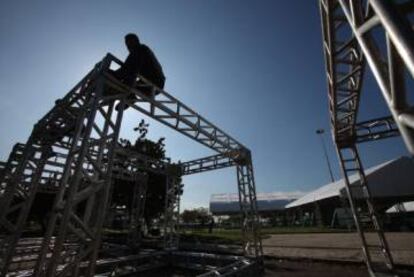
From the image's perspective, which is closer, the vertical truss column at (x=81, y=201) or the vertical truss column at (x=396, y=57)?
the vertical truss column at (x=396, y=57)

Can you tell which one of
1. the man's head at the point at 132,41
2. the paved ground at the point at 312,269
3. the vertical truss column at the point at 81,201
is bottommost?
the paved ground at the point at 312,269

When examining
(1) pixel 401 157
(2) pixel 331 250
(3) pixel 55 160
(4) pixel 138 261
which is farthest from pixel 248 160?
(1) pixel 401 157

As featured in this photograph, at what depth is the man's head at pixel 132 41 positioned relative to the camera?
4661 millimetres

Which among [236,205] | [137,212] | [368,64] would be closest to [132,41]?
[368,64]

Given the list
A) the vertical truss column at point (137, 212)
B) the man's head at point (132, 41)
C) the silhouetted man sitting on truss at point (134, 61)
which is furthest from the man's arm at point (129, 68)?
the vertical truss column at point (137, 212)

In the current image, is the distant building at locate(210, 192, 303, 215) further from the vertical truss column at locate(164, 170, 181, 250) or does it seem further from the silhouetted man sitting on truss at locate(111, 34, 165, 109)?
the silhouetted man sitting on truss at locate(111, 34, 165, 109)

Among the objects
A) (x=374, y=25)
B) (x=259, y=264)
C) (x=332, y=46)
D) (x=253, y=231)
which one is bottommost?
(x=259, y=264)

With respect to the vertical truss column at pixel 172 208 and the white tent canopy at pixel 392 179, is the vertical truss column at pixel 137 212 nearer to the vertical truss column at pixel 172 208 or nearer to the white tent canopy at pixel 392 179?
the vertical truss column at pixel 172 208

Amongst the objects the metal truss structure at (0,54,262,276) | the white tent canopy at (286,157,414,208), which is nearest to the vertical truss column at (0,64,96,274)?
the metal truss structure at (0,54,262,276)

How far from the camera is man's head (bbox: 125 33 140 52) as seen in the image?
4661mm

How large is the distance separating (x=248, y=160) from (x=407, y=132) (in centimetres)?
990

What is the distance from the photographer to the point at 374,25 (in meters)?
1.50

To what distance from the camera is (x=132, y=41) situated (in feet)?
15.4

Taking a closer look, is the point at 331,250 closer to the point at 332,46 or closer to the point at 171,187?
the point at 171,187
